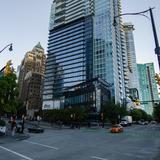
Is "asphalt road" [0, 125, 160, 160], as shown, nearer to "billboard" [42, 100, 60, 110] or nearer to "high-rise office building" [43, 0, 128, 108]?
"high-rise office building" [43, 0, 128, 108]

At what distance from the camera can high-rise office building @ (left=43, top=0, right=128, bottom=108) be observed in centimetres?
13950

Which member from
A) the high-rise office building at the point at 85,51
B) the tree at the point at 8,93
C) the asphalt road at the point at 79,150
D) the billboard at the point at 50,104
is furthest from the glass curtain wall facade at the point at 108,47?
the asphalt road at the point at 79,150

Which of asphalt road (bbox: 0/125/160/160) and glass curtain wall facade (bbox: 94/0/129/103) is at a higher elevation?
glass curtain wall facade (bbox: 94/0/129/103)

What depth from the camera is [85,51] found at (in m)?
146

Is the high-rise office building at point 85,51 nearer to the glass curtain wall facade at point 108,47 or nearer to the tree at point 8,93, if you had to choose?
the glass curtain wall facade at point 108,47

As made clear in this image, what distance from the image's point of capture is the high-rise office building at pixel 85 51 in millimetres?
139500

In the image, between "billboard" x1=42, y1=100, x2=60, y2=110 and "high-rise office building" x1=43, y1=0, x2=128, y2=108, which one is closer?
"high-rise office building" x1=43, y1=0, x2=128, y2=108

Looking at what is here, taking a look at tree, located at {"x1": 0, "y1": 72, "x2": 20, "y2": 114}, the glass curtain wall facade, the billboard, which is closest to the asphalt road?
tree, located at {"x1": 0, "y1": 72, "x2": 20, "y2": 114}

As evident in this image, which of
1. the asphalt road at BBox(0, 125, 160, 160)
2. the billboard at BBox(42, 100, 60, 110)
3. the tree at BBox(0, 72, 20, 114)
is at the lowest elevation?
the asphalt road at BBox(0, 125, 160, 160)

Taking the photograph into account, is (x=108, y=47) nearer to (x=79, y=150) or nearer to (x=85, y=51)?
(x=85, y=51)

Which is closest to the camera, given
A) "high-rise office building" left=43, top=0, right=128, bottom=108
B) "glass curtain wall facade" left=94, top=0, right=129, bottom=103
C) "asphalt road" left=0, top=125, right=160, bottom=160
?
"asphalt road" left=0, top=125, right=160, bottom=160

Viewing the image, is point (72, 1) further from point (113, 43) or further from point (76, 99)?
point (76, 99)

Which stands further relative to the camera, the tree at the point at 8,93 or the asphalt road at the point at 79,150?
the tree at the point at 8,93

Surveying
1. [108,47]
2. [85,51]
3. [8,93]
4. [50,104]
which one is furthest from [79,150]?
[50,104]
